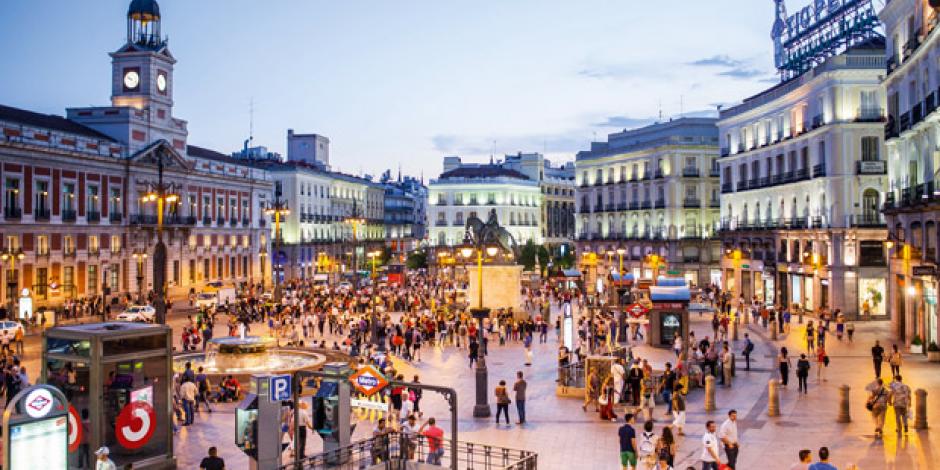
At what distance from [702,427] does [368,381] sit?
31.2 ft

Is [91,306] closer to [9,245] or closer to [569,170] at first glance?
[9,245]

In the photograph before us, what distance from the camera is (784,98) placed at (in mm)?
54625

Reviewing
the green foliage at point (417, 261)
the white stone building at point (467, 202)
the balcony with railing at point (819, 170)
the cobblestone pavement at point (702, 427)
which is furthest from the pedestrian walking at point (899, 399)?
the white stone building at point (467, 202)

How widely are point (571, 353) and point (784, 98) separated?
31.0 meters

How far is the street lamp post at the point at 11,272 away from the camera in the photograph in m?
44.8

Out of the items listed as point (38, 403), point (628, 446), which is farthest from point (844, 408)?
point (38, 403)

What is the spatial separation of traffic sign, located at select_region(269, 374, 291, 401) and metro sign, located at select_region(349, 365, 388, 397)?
4.01 ft

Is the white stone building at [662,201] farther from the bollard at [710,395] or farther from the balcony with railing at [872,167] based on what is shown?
the bollard at [710,395]

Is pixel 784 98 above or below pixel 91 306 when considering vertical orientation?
above

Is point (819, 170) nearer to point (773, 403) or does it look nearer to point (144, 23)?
point (773, 403)

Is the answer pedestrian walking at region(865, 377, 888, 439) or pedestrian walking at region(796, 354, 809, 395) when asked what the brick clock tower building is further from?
pedestrian walking at region(865, 377, 888, 439)

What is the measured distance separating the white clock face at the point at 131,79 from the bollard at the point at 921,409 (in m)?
61.3

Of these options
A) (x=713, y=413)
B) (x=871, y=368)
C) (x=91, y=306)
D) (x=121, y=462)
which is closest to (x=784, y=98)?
(x=871, y=368)

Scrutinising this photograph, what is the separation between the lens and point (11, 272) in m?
46.5
